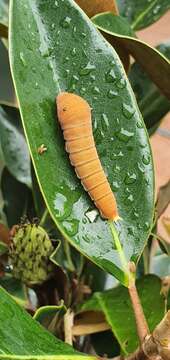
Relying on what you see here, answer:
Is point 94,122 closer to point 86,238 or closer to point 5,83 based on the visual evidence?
point 86,238

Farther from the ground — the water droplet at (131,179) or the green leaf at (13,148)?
the water droplet at (131,179)

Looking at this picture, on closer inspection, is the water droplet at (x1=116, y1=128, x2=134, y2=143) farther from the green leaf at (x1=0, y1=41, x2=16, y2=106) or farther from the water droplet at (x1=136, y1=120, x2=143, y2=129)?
the green leaf at (x1=0, y1=41, x2=16, y2=106)

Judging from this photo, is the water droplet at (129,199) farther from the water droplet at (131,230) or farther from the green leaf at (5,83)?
Answer: the green leaf at (5,83)

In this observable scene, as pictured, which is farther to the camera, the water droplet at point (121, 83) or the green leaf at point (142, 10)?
the green leaf at point (142, 10)

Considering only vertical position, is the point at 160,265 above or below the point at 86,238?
below

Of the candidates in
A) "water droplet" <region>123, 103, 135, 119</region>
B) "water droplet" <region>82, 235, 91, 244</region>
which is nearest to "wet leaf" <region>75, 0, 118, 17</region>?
"water droplet" <region>123, 103, 135, 119</region>

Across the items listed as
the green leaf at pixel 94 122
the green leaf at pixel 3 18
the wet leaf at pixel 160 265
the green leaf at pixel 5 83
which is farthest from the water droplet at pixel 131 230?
the green leaf at pixel 5 83

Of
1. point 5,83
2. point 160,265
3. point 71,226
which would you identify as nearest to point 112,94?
point 71,226
